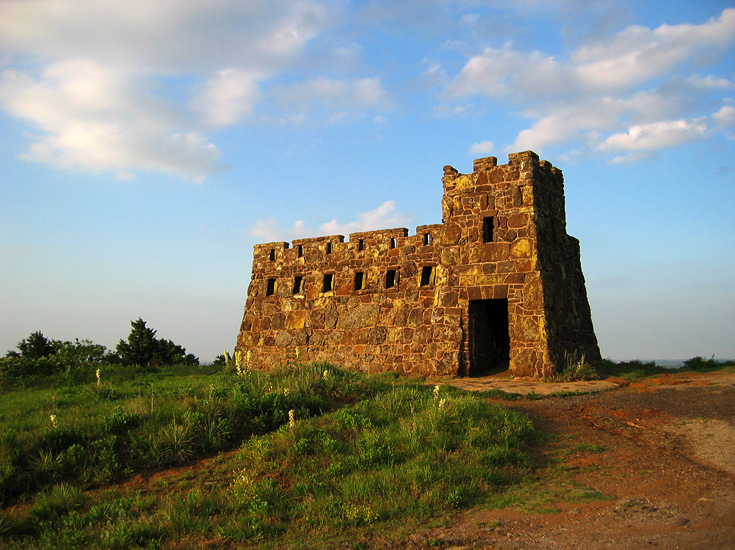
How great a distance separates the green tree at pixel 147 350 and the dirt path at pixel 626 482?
17.6m

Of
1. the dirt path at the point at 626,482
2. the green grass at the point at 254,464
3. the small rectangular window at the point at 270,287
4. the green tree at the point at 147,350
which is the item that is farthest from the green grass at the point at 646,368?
the green tree at the point at 147,350

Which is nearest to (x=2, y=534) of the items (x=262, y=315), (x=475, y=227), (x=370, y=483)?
(x=370, y=483)

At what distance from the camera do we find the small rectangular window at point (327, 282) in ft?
66.8

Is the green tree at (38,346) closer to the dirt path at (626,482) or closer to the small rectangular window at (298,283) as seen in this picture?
the small rectangular window at (298,283)

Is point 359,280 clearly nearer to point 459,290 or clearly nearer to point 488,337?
point 459,290

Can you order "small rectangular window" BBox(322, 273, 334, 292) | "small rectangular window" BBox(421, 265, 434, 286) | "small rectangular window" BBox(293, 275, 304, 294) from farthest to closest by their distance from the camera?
1. "small rectangular window" BBox(293, 275, 304, 294)
2. "small rectangular window" BBox(322, 273, 334, 292)
3. "small rectangular window" BBox(421, 265, 434, 286)

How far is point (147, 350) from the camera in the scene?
81.8 ft

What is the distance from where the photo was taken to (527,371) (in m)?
15.3

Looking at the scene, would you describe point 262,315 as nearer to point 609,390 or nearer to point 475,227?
point 475,227

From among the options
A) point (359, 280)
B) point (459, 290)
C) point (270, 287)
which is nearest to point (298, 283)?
point (270, 287)

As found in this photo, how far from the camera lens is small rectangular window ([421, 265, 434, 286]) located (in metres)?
18.1

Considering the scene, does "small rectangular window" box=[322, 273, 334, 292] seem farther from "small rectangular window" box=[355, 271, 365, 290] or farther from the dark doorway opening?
the dark doorway opening

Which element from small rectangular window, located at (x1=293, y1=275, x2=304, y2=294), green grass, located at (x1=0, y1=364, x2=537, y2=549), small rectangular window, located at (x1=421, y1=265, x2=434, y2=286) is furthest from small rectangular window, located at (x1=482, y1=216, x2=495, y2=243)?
small rectangular window, located at (x1=293, y1=275, x2=304, y2=294)

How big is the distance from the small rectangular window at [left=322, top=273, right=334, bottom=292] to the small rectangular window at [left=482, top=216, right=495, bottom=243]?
592 cm
